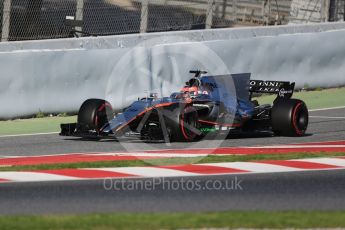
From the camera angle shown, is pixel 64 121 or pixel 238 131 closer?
pixel 238 131

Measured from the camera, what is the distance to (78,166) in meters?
11.4

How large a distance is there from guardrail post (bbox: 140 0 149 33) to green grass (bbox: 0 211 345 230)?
10438 mm

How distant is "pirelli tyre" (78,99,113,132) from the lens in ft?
45.8

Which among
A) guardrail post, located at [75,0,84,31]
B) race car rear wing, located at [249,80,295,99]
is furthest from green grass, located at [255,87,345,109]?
guardrail post, located at [75,0,84,31]

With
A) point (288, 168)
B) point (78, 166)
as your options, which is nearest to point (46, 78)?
point (78, 166)

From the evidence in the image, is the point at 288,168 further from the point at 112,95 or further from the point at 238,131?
the point at 112,95

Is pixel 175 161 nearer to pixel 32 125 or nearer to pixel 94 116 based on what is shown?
pixel 94 116

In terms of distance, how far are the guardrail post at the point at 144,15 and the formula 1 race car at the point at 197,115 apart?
4.15 meters

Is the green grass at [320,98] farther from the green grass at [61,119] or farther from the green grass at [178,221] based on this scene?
the green grass at [178,221]

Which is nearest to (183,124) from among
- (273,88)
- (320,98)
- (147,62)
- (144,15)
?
(273,88)

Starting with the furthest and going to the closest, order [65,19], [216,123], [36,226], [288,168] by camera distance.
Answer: [65,19], [216,123], [288,168], [36,226]

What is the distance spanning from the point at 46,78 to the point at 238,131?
4.06m

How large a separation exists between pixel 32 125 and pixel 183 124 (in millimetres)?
3634

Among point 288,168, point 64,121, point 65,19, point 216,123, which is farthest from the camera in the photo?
point 65,19
